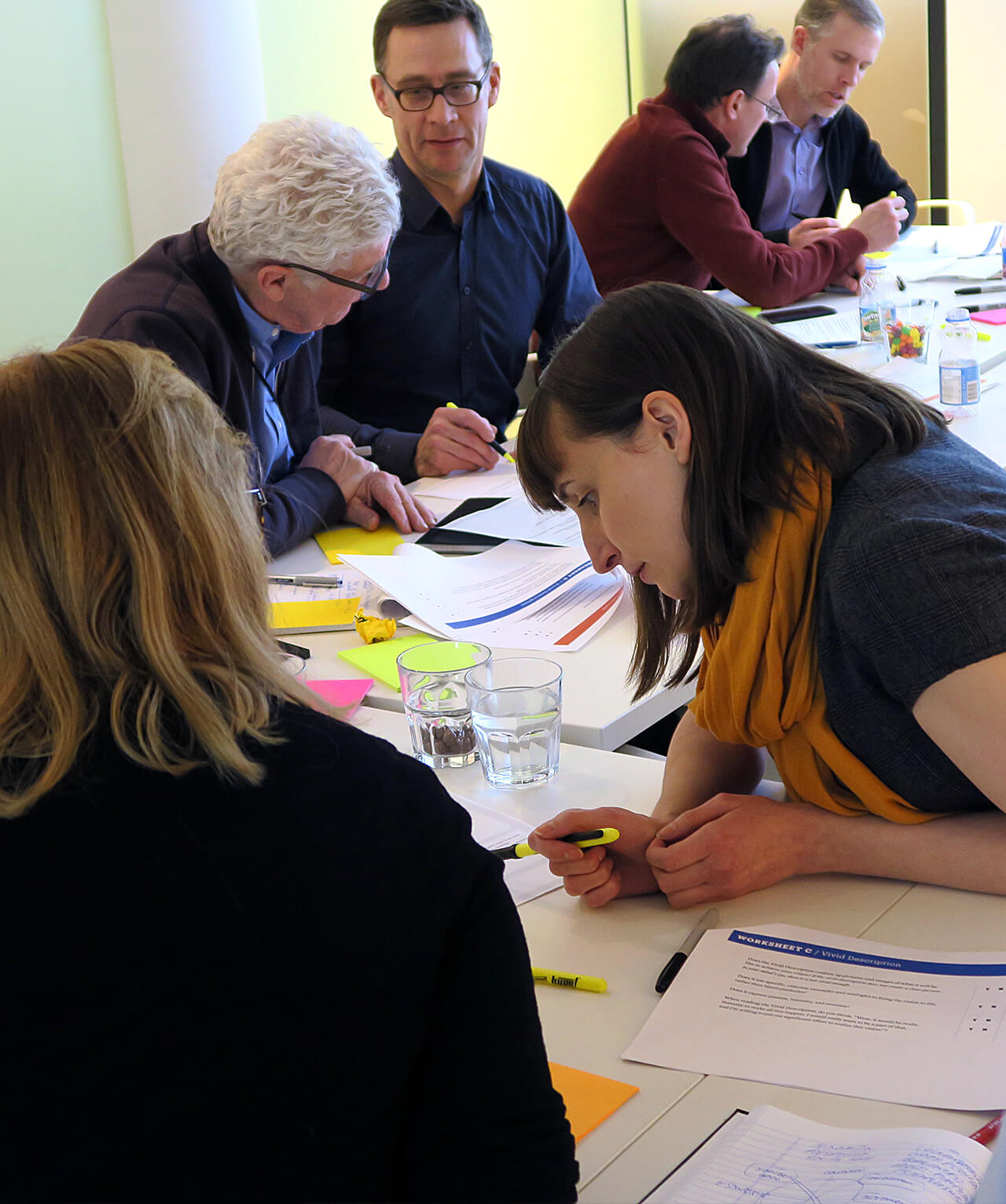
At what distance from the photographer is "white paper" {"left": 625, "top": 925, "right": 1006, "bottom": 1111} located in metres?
0.92

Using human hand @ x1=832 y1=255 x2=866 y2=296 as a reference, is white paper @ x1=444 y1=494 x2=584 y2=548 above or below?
below

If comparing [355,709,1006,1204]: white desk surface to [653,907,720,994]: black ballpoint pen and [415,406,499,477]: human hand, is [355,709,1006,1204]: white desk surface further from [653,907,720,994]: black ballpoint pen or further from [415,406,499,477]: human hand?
[415,406,499,477]: human hand

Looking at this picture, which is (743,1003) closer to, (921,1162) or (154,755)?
(921,1162)

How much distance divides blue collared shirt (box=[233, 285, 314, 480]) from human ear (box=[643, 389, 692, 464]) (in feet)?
4.06

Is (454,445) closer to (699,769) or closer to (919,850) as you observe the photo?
(699,769)

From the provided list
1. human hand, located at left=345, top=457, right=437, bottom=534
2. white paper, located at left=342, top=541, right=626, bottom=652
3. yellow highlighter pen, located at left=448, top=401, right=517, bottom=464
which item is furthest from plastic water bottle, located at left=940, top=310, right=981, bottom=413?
human hand, located at left=345, top=457, right=437, bottom=534

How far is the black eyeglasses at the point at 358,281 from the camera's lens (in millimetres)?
2217

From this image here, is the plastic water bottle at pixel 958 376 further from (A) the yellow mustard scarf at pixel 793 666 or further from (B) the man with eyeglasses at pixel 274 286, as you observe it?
(A) the yellow mustard scarf at pixel 793 666

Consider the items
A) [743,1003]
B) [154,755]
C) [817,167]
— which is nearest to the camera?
[154,755]

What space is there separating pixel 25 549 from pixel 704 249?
3314 mm

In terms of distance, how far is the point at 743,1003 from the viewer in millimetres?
1019

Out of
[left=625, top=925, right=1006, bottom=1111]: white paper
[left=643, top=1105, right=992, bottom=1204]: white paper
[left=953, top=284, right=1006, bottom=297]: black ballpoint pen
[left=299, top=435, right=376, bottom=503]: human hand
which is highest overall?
[left=953, top=284, right=1006, bottom=297]: black ballpoint pen

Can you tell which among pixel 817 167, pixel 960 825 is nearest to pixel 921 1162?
pixel 960 825

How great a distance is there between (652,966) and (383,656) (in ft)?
2.59
